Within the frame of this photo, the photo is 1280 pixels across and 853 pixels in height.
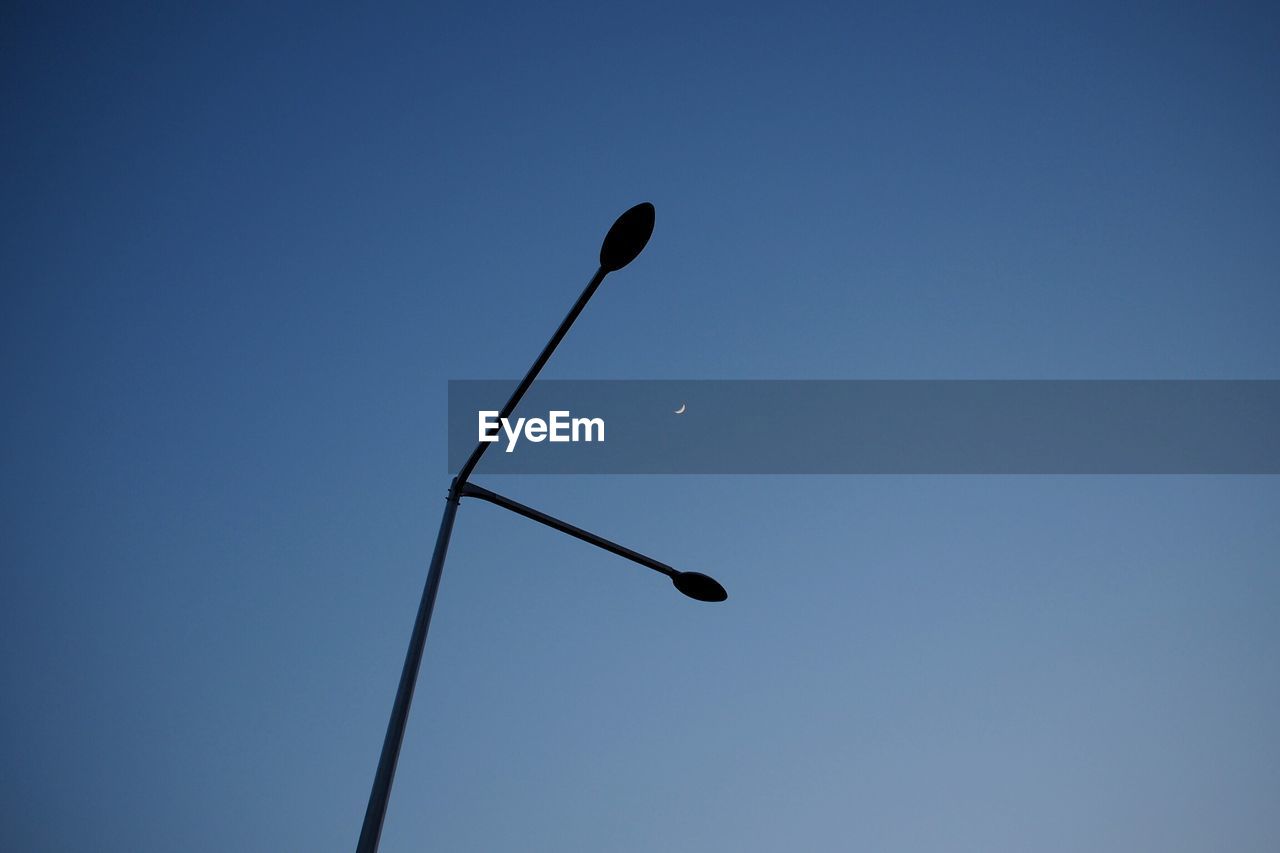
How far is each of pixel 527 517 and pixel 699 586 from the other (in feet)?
6.04

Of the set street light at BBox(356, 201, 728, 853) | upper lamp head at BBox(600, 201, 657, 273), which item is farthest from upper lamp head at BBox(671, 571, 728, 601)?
upper lamp head at BBox(600, 201, 657, 273)

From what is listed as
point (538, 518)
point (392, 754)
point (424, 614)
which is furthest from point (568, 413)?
point (392, 754)

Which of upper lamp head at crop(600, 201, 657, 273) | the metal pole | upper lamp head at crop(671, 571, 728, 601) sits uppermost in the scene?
upper lamp head at crop(600, 201, 657, 273)

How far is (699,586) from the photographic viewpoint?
7453mm

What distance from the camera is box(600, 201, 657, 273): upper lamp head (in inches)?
252

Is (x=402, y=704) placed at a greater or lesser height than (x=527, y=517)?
lesser

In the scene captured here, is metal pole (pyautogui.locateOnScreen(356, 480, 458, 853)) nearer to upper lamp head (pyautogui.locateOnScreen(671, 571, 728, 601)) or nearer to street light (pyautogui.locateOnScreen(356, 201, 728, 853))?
street light (pyautogui.locateOnScreen(356, 201, 728, 853))

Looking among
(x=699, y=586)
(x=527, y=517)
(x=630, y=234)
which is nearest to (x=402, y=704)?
(x=527, y=517)

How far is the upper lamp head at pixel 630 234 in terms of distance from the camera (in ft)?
21.0

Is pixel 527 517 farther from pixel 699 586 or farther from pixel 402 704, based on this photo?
pixel 402 704

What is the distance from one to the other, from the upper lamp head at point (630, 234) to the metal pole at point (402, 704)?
2.54 metres

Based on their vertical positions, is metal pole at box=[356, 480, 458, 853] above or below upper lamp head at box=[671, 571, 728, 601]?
below

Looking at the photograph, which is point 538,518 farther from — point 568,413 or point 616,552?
point 568,413

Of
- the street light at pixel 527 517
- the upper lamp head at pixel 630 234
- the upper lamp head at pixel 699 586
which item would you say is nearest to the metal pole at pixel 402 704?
the street light at pixel 527 517
